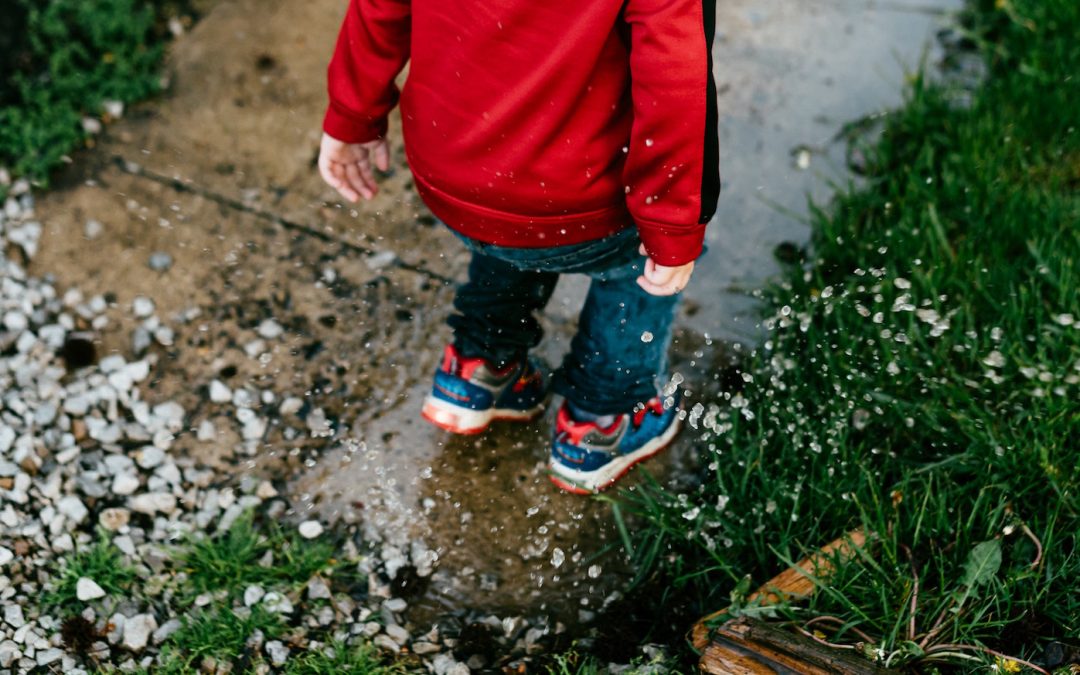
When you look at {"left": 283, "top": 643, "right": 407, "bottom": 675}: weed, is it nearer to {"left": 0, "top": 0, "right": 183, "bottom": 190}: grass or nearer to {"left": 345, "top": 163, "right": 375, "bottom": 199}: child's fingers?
{"left": 345, "top": 163, "right": 375, "bottom": 199}: child's fingers

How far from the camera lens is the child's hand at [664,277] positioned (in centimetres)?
181

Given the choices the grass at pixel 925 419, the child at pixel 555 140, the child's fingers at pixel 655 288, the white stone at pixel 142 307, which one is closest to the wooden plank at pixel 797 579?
the grass at pixel 925 419

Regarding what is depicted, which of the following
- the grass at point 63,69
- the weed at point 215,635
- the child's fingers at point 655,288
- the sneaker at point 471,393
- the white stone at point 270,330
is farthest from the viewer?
the grass at point 63,69

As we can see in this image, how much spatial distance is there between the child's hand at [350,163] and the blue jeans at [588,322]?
29cm

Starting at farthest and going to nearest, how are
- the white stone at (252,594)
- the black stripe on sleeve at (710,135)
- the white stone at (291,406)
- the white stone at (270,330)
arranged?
the white stone at (270,330)
the white stone at (291,406)
the white stone at (252,594)
the black stripe on sleeve at (710,135)

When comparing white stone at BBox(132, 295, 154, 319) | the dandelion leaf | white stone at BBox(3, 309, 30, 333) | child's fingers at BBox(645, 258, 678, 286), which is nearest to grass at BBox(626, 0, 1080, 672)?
the dandelion leaf

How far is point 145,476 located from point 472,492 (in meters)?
0.77

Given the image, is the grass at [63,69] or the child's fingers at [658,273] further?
the grass at [63,69]

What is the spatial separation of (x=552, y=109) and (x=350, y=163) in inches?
24.2

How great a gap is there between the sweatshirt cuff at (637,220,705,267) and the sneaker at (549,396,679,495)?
2.29ft

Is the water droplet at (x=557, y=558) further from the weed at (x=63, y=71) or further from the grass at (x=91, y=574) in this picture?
the weed at (x=63, y=71)

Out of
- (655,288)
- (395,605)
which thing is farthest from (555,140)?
(395,605)

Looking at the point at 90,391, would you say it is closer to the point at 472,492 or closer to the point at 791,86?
the point at 472,492

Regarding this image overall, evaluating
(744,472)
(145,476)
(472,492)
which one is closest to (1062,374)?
(744,472)
